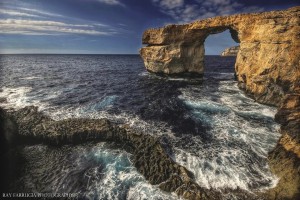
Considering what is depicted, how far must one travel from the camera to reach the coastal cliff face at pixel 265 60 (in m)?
9.87

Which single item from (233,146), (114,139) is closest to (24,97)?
(114,139)

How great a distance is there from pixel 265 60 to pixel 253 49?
118 inches

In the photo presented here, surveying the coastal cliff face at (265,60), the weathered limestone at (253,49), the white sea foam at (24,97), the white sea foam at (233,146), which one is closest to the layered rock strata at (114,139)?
the white sea foam at (233,146)

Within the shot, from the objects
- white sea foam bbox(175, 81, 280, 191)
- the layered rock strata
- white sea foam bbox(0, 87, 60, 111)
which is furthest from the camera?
white sea foam bbox(0, 87, 60, 111)

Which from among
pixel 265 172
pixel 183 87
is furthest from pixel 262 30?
pixel 265 172

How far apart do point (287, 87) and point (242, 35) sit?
9708 millimetres

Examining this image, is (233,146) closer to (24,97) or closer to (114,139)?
(114,139)

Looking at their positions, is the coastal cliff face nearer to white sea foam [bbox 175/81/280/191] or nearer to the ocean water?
white sea foam [bbox 175/81/280/191]

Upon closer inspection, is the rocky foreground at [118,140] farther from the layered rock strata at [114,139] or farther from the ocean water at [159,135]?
the ocean water at [159,135]

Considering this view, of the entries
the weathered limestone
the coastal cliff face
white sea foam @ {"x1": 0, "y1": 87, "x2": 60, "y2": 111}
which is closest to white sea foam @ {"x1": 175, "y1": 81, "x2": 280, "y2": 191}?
the coastal cliff face

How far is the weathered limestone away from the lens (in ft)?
59.2

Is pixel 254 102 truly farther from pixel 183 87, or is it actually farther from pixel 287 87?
pixel 183 87

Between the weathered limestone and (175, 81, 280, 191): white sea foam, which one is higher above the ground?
the weathered limestone

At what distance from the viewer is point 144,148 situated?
11781 mm
